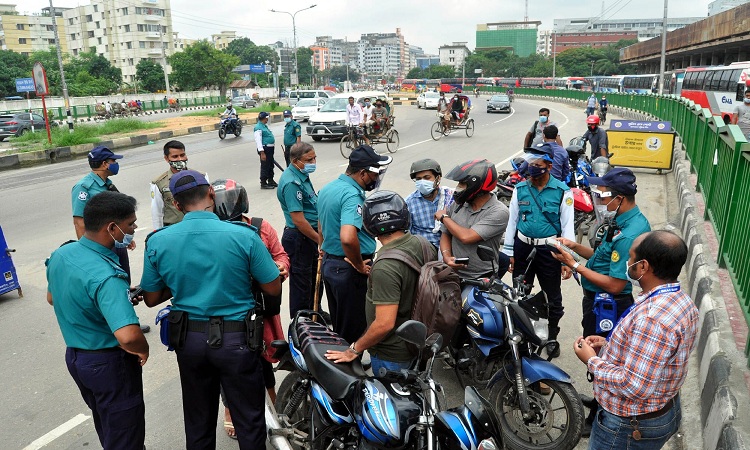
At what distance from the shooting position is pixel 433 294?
2.96m

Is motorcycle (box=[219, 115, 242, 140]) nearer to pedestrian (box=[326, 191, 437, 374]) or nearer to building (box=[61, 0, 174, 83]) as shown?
pedestrian (box=[326, 191, 437, 374])

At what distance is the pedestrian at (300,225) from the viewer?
482cm

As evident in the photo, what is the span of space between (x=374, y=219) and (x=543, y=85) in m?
85.8

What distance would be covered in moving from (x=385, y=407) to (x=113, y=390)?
143 cm

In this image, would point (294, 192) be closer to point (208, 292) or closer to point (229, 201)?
point (229, 201)

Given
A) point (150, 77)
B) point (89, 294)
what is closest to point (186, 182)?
point (89, 294)

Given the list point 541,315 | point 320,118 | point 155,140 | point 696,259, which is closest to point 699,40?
point 320,118

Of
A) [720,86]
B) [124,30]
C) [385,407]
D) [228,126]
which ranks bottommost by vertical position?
[385,407]

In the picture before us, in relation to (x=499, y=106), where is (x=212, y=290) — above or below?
above

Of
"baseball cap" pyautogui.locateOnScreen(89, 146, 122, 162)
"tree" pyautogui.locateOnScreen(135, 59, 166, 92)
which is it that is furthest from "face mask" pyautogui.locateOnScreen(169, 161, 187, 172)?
"tree" pyautogui.locateOnScreen(135, 59, 166, 92)

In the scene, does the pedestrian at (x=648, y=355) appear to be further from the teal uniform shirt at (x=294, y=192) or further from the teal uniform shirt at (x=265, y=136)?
the teal uniform shirt at (x=265, y=136)

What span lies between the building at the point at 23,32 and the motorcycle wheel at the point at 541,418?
100544mm

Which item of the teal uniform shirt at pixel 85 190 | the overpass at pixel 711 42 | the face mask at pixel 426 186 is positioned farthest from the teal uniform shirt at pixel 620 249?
the overpass at pixel 711 42

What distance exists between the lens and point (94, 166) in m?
5.10
